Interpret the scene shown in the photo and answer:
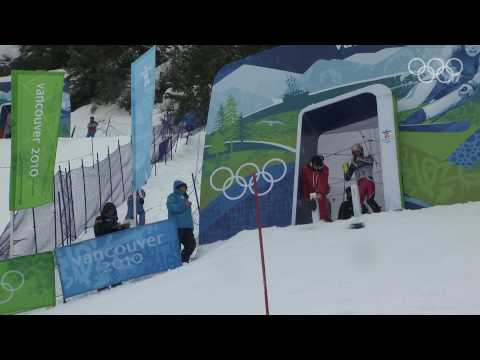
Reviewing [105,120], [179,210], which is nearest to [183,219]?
[179,210]

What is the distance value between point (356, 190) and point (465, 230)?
1819 millimetres

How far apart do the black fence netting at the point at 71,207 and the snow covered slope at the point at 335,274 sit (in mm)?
3246

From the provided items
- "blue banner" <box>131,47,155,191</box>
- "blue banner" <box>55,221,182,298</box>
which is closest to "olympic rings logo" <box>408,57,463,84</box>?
"blue banner" <box>131,47,155,191</box>

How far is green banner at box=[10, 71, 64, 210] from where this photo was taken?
9.65 metres

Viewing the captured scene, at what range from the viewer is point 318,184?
36.0 feet

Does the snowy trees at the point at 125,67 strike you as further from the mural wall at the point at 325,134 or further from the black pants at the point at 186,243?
the black pants at the point at 186,243

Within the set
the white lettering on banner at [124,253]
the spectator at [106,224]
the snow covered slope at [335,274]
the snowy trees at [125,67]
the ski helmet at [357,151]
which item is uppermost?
the snowy trees at [125,67]

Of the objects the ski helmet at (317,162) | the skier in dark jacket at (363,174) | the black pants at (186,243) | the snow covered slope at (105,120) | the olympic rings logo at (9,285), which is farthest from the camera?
the snow covered slope at (105,120)

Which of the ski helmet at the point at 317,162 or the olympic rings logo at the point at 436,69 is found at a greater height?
the olympic rings logo at the point at 436,69

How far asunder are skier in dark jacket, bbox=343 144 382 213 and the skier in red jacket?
40 cm

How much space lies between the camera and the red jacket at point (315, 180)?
36.0 feet

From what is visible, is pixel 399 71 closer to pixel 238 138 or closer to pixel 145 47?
pixel 238 138

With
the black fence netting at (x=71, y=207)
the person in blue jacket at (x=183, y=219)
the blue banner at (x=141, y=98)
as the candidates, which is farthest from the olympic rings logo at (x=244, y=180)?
the black fence netting at (x=71, y=207)

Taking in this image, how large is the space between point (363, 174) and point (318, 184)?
0.77 metres
